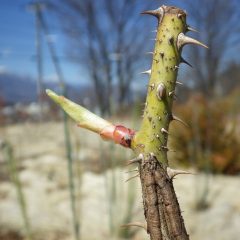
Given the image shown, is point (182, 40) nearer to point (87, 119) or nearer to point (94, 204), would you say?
point (87, 119)

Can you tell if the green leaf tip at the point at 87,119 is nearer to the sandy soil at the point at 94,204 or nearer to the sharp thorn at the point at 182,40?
the sharp thorn at the point at 182,40

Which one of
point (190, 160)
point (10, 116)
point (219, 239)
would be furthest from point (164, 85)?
point (10, 116)

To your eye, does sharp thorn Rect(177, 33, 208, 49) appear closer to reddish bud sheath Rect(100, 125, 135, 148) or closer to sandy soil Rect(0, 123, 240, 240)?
reddish bud sheath Rect(100, 125, 135, 148)

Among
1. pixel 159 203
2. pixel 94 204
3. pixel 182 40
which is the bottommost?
pixel 159 203

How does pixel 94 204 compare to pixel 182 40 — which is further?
pixel 94 204

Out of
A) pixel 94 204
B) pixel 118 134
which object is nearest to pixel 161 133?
pixel 118 134

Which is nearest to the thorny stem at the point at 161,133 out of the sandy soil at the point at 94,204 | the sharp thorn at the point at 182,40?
the sharp thorn at the point at 182,40

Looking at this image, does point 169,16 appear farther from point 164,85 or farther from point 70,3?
point 70,3
